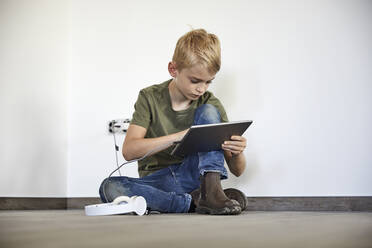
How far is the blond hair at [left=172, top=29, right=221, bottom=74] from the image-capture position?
5.92 ft

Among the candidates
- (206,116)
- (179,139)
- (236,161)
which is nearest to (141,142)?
(179,139)

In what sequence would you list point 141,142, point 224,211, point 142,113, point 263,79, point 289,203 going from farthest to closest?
1. point 263,79
2. point 289,203
3. point 142,113
4. point 141,142
5. point 224,211

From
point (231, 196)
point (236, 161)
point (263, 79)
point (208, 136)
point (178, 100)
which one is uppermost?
point (263, 79)

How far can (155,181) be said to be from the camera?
1840mm

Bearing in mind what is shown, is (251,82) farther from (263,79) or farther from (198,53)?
(198,53)

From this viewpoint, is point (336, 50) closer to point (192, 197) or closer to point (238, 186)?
point (238, 186)

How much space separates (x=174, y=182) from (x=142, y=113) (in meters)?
0.30

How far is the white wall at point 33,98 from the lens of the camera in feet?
7.64

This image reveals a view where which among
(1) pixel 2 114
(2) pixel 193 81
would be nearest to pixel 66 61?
(1) pixel 2 114

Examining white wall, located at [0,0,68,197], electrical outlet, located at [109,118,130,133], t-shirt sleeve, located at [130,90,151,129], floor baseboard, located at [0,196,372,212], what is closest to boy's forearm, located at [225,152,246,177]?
t-shirt sleeve, located at [130,90,151,129]

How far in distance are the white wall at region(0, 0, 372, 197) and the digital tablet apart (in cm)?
80

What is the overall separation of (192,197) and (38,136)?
1.09 metres

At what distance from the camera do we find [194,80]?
1.82 meters

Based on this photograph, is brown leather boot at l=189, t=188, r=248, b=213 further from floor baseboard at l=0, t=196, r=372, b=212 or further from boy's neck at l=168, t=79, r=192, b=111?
floor baseboard at l=0, t=196, r=372, b=212
